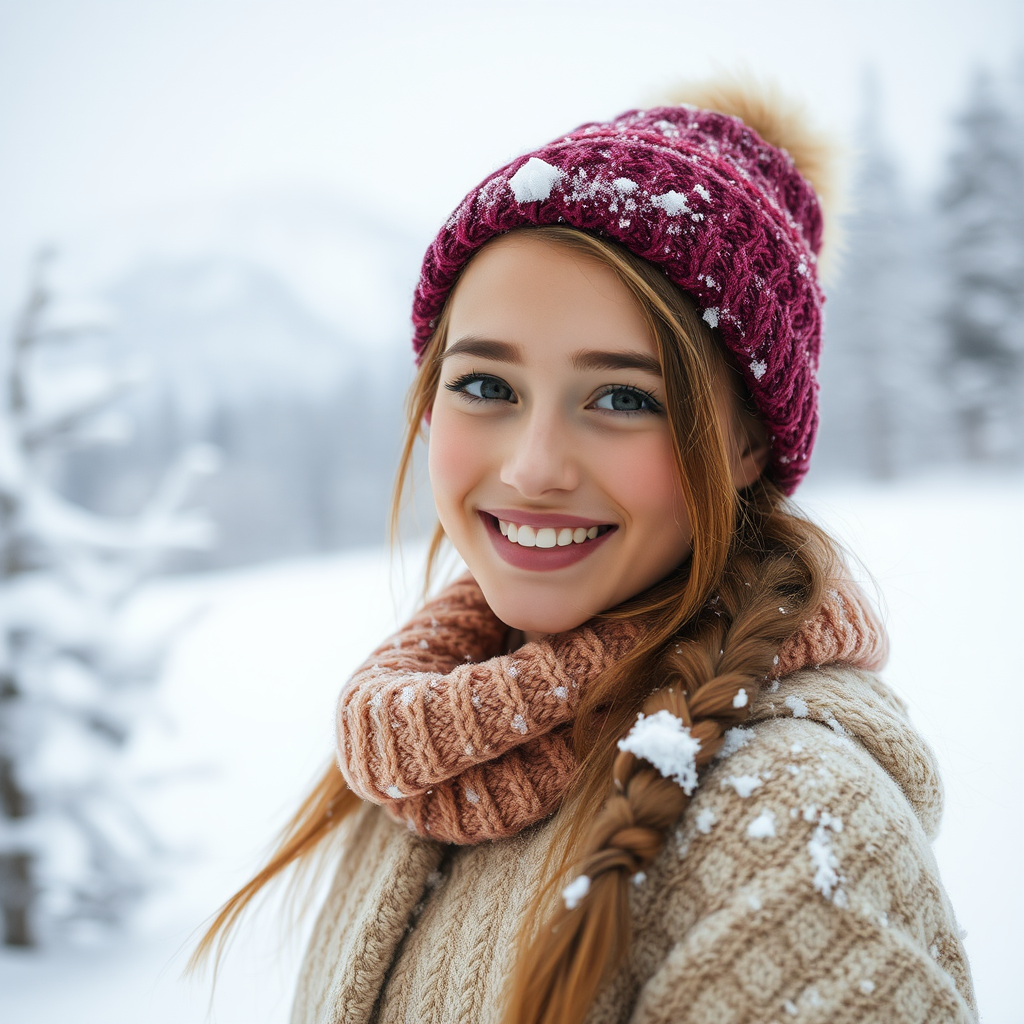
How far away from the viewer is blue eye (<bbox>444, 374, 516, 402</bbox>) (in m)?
1.18

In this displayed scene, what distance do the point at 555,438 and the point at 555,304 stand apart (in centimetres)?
19

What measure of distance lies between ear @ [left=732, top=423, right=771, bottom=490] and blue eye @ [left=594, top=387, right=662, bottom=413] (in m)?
0.22

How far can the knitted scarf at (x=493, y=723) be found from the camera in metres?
1.02

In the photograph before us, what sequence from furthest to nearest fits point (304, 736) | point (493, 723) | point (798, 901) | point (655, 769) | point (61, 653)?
point (304, 736) < point (61, 653) < point (493, 723) < point (655, 769) < point (798, 901)

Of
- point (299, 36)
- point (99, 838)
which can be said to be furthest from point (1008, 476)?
point (299, 36)

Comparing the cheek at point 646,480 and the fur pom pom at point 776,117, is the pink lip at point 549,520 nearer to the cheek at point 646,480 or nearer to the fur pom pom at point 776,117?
the cheek at point 646,480

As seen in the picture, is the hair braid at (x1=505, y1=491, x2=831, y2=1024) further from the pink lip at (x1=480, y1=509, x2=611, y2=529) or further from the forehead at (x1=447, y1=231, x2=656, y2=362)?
the forehead at (x1=447, y1=231, x2=656, y2=362)

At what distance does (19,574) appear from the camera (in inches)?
147

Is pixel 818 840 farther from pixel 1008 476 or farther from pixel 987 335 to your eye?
pixel 987 335

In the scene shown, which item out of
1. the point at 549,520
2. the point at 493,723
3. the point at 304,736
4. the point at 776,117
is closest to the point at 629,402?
the point at 549,520

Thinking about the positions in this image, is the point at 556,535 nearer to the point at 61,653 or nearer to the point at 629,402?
the point at 629,402

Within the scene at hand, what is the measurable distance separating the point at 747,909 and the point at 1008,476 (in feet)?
39.0

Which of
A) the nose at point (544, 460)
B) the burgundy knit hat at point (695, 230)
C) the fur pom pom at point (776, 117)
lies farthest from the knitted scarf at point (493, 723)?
the fur pom pom at point (776, 117)

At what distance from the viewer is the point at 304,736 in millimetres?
5598
